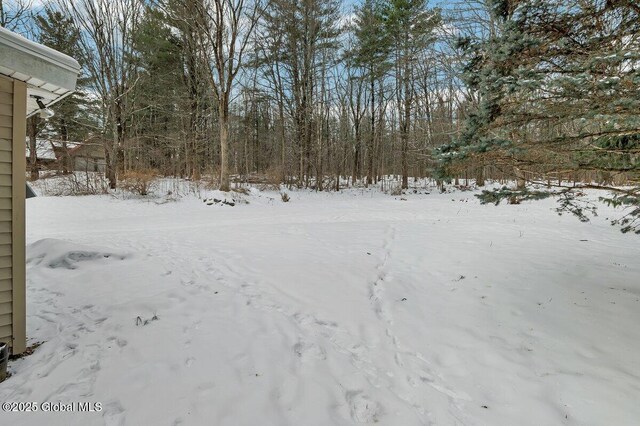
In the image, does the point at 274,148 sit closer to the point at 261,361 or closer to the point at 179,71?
the point at 179,71

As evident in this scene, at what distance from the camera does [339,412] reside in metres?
1.89

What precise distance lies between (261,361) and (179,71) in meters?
20.7

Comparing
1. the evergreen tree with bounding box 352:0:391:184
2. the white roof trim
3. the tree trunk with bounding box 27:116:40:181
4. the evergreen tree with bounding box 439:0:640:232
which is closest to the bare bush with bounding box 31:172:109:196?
the tree trunk with bounding box 27:116:40:181

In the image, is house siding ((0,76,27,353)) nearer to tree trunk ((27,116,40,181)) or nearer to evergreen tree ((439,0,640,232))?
evergreen tree ((439,0,640,232))

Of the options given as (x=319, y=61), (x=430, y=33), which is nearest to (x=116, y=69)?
(x=319, y=61)

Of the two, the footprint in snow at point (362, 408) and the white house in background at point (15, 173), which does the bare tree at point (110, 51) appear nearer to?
the white house in background at point (15, 173)

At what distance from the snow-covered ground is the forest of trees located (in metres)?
1.23

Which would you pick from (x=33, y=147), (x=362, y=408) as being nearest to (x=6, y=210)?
(x=362, y=408)

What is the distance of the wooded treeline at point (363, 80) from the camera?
8.11 feet

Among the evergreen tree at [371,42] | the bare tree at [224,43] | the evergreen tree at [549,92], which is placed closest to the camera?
the evergreen tree at [549,92]

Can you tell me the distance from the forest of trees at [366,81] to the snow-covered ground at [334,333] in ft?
4.02

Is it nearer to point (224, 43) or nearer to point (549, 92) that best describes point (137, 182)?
point (224, 43)

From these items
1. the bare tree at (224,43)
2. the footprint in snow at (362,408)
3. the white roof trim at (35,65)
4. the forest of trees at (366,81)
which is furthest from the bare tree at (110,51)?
the footprint in snow at (362,408)

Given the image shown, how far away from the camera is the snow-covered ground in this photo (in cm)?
194
